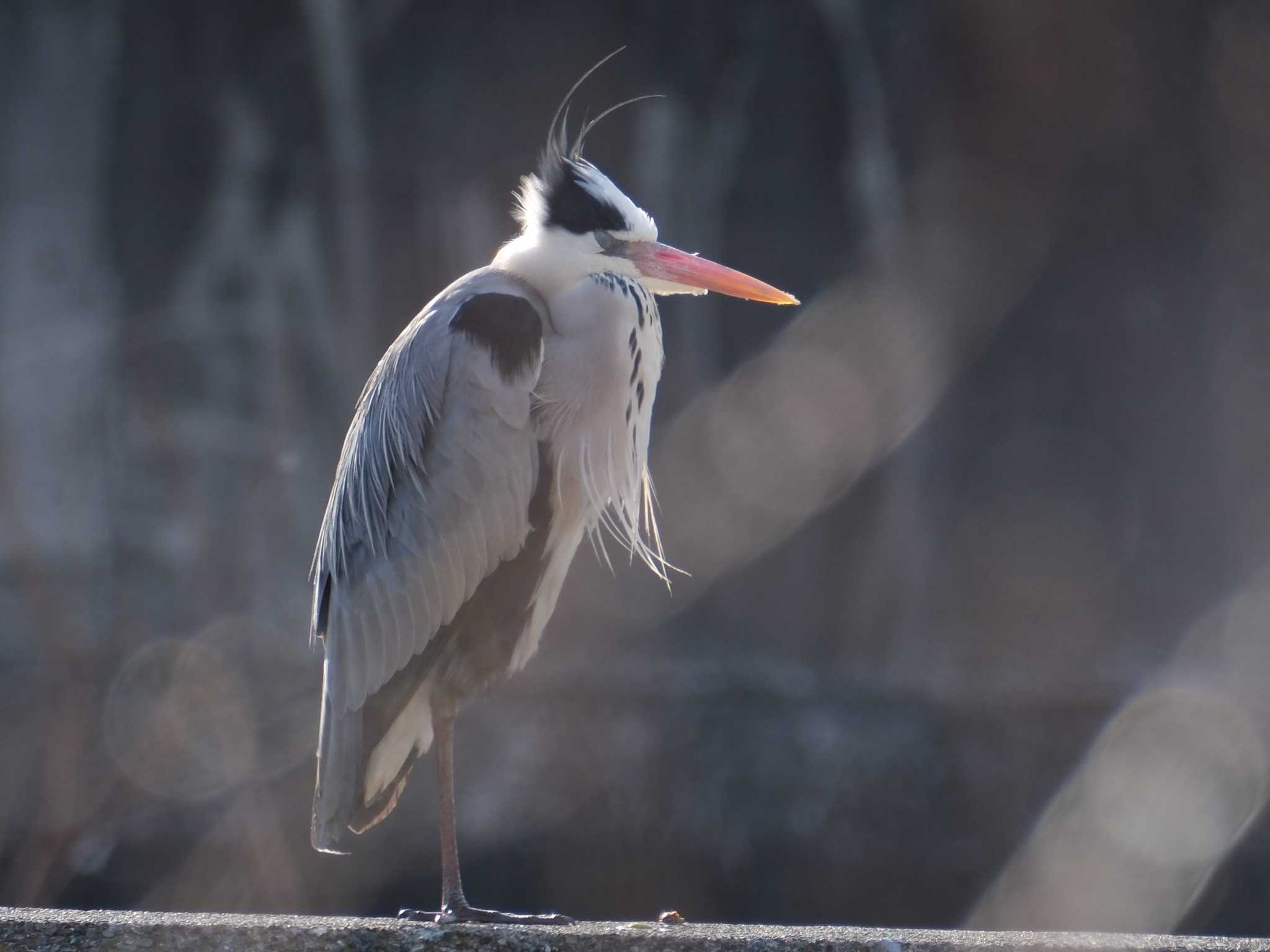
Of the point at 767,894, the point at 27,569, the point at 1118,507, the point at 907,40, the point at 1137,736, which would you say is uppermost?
the point at 907,40

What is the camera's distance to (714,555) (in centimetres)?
467

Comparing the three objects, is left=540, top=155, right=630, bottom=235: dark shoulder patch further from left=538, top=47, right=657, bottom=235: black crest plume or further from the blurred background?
the blurred background

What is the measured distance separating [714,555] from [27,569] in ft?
7.28

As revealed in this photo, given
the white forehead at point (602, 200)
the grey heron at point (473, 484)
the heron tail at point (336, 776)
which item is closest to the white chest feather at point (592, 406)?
the grey heron at point (473, 484)

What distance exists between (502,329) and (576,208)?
1.13 ft

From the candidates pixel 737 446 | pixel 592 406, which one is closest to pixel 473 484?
pixel 592 406

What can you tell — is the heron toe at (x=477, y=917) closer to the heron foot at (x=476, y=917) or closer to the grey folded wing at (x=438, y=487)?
the heron foot at (x=476, y=917)

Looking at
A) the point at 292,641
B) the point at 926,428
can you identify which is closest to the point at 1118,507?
the point at 926,428

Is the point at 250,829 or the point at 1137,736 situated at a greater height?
the point at 1137,736

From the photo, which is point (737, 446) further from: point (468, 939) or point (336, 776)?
point (468, 939)

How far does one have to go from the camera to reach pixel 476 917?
2.15 meters

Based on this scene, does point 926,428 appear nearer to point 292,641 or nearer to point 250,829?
point 292,641

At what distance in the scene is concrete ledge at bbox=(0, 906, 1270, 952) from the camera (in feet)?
5.38

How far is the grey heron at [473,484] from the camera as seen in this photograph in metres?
2.48
